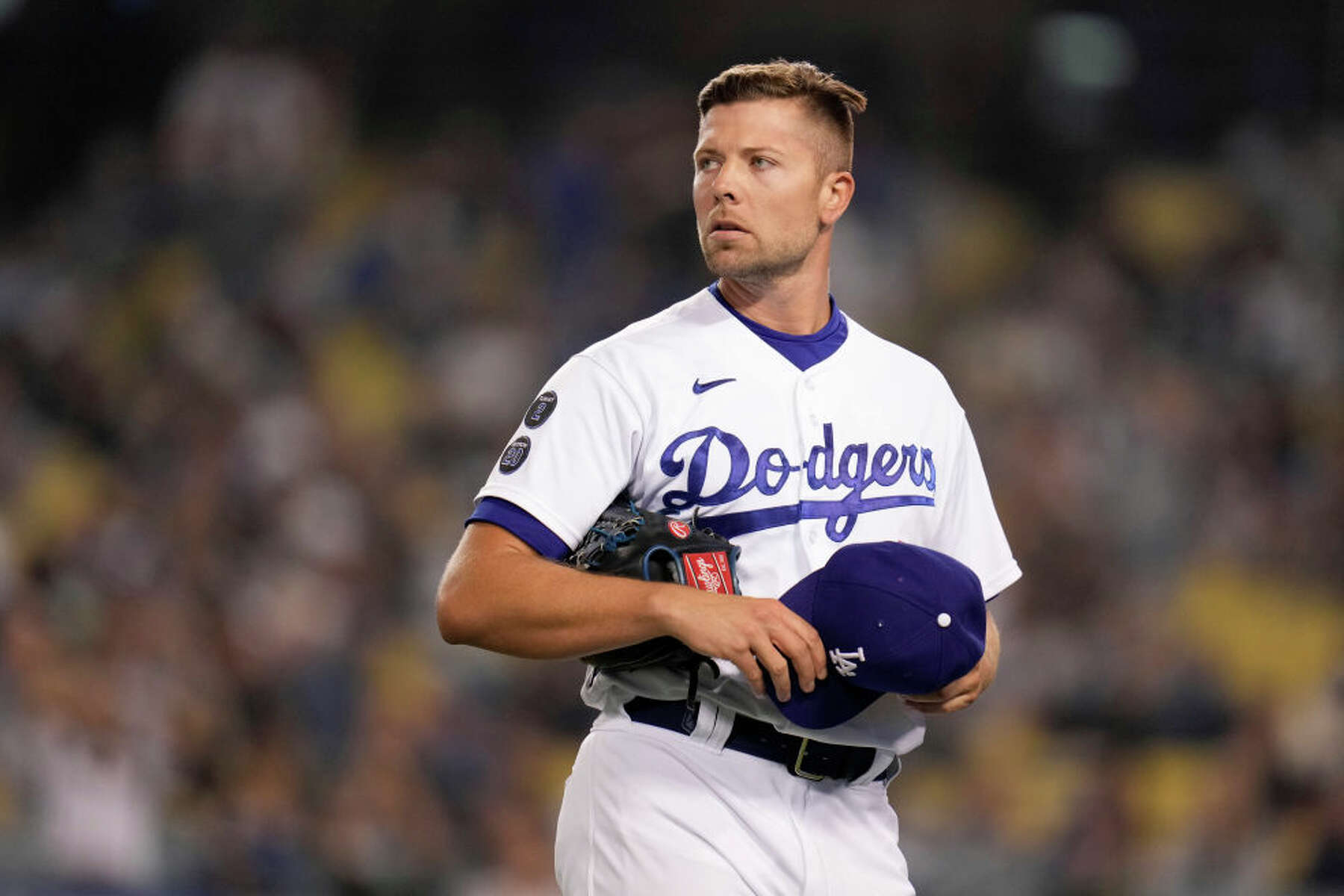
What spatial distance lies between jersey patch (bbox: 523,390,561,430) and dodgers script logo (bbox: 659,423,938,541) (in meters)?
0.20

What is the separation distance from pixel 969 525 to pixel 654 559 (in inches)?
29.1

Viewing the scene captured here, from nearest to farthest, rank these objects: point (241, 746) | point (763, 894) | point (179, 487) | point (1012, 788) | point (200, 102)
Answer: point (763, 894) → point (1012, 788) → point (241, 746) → point (179, 487) → point (200, 102)

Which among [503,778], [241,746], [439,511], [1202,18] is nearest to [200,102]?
[439,511]

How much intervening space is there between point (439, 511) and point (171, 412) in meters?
1.44

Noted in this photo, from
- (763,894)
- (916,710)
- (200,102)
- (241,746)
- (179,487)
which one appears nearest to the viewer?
(763,894)

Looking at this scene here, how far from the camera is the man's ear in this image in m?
2.77

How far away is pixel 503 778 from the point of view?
21.6 ft

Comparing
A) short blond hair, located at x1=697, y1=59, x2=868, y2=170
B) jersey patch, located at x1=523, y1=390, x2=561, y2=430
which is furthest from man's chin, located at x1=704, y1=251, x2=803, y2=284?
jersey patch, located at x1=523, y1=390, x2=561, y2=430

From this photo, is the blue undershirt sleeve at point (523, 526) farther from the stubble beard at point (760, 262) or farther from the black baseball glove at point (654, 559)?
the stubble beard at point (760, 262)

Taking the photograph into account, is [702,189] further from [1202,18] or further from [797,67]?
[1202,18]

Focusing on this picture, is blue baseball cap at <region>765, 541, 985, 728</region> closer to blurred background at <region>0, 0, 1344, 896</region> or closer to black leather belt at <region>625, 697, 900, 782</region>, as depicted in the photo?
black leather belt at <region>625, 697, 900, 782</region>

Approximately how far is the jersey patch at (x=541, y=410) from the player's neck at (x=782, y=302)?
426 mm

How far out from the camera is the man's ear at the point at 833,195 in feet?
9.07

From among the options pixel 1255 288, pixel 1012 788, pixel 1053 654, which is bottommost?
pixel 1012 788
